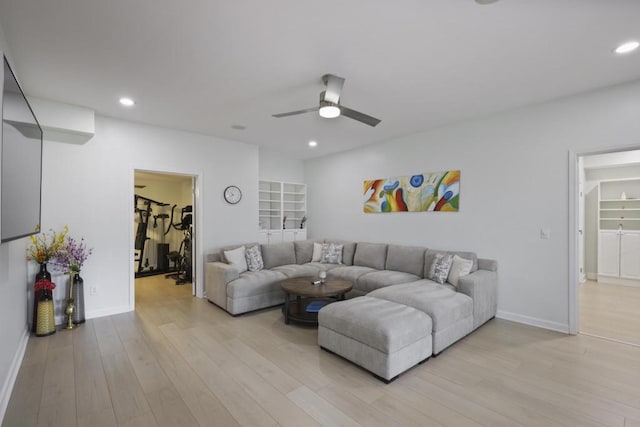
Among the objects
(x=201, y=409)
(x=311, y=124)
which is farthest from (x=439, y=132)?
(x=201, y=409)

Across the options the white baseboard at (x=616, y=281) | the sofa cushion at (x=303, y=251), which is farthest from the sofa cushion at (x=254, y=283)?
the white baseboard at (x=616, y=281)

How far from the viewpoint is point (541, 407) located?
6.81 ft

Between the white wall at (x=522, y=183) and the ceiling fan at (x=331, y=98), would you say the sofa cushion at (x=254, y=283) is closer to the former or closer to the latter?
the white wall at (x=522, y=183)

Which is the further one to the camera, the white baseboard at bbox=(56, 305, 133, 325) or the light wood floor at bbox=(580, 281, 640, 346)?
the white baseboard at bbox=(56, 305, 133, 325)

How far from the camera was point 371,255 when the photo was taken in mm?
5074

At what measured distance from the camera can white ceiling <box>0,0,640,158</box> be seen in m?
1.95

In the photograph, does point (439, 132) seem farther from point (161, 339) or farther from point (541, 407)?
point (161, 339)

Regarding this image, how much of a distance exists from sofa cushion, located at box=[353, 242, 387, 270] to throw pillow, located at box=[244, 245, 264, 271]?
1705mm

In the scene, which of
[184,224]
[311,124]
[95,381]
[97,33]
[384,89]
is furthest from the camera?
[184,224]

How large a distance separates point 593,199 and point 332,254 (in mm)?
5405

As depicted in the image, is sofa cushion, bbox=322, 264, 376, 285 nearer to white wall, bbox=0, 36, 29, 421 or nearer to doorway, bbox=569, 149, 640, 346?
doorway, bbox=569, 149, 640, 346

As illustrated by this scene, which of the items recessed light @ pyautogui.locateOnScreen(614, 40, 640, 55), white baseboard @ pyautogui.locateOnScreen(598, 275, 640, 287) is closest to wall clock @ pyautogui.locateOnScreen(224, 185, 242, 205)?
recessed light @ pyautogui.locateOnScreen(614, 40, 640, 55)

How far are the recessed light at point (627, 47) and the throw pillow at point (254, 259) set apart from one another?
4696mm

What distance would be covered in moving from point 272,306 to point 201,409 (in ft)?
7.72
